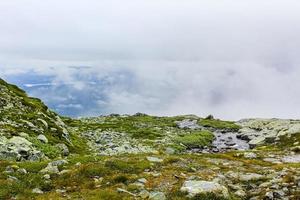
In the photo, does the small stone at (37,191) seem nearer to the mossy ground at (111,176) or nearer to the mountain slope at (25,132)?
the mossy ground at (111,176)

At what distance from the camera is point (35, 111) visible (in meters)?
62.5

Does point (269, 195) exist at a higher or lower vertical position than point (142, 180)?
lower

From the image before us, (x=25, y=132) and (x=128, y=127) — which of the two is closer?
(x=25, y=132)

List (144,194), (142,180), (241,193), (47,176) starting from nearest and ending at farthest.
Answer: (144,194) < (241,193) < (142,180) < (47,176)

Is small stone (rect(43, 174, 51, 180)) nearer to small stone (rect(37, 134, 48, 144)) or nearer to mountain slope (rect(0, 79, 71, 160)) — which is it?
mountain slope (rect(0, 79, 71, 160))

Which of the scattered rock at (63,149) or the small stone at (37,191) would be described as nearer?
the small stone at (37,191)

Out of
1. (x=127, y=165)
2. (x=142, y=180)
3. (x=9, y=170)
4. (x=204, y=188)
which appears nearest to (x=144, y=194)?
(x=142, y=180)

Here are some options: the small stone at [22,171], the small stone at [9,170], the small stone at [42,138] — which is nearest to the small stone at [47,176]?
the small stone at [22,171]

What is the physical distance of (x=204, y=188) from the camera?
25.6 metres

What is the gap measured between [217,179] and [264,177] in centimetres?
366

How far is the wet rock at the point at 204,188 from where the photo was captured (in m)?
25.3

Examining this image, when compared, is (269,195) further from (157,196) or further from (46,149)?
(46,149)

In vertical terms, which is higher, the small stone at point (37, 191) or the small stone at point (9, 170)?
the small stone at point (9, 170)

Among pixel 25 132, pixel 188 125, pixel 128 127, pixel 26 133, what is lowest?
pixel 26 133
